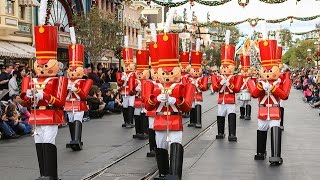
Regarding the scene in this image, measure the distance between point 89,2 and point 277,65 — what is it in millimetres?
33223

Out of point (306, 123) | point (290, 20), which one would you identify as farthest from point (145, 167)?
point (290, 20)

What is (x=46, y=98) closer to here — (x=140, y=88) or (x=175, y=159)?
(x=175, y=159)

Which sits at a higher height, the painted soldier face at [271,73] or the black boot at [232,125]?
the painted soldier face at [271,73]

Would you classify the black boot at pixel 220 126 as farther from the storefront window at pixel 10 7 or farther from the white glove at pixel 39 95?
the storefront window at pixel 10 7

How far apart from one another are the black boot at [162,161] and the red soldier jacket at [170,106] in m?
0.39

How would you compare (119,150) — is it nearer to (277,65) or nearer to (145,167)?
(145,167)

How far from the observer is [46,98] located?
9047 mm

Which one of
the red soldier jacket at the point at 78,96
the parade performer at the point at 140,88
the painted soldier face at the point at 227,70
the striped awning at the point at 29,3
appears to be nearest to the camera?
the red soldier jacket at the point at 78,96

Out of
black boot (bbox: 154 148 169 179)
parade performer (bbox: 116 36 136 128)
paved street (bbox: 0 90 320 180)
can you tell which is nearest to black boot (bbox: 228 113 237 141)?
paved street (bbox: 0 90 320 180)

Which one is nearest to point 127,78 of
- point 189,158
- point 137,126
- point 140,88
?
point 140,88

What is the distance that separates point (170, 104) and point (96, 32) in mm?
24137

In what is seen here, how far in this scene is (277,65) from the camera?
36.5 ft

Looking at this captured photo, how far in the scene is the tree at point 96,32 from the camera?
32.3 meters

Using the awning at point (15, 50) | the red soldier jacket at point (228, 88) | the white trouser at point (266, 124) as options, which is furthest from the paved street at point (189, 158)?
the awning at point (15, 50)
